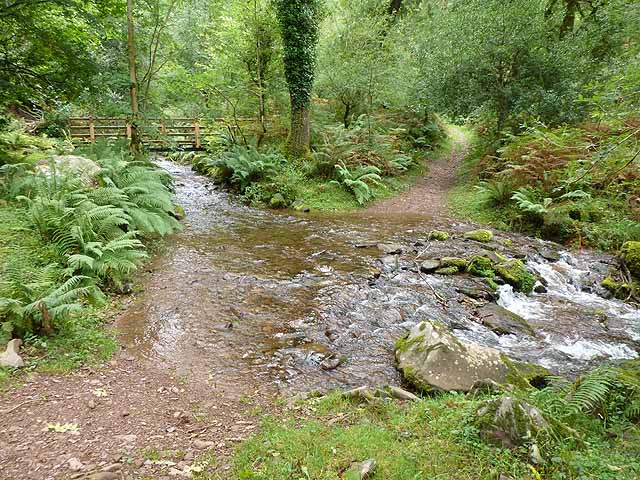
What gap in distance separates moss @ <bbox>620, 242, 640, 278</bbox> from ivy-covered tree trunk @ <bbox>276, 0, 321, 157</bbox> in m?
10.4

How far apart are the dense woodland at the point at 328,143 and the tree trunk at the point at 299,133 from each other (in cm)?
10

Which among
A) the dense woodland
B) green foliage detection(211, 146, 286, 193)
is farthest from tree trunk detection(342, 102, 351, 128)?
green foliage detection(211, 146, 286, 193)

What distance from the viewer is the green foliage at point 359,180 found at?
13516 mm

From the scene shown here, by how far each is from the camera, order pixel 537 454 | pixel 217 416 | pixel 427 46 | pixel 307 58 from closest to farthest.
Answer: pixel 537 454 → pixel 217 416 → pixel 307 58 → pixel 427 46

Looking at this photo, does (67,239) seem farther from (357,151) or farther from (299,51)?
(357,151)

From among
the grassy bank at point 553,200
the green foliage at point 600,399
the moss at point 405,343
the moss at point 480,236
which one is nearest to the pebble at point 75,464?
the moss at point 405,343

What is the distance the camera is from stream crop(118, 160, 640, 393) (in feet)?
16.6

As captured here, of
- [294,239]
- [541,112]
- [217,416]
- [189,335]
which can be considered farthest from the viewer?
[541,112]

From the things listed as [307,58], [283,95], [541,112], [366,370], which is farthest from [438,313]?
[283,95]

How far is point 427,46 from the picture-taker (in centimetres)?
1620

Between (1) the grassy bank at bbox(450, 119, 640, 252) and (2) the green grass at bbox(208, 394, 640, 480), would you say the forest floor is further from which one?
(1) the grassy bank at bbox(450, 119, 640, 252)

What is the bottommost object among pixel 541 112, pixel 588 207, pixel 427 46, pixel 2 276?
pixel 2 276

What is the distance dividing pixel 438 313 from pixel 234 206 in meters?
8.78

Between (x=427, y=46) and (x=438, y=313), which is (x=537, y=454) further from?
(x=427, y=46)
